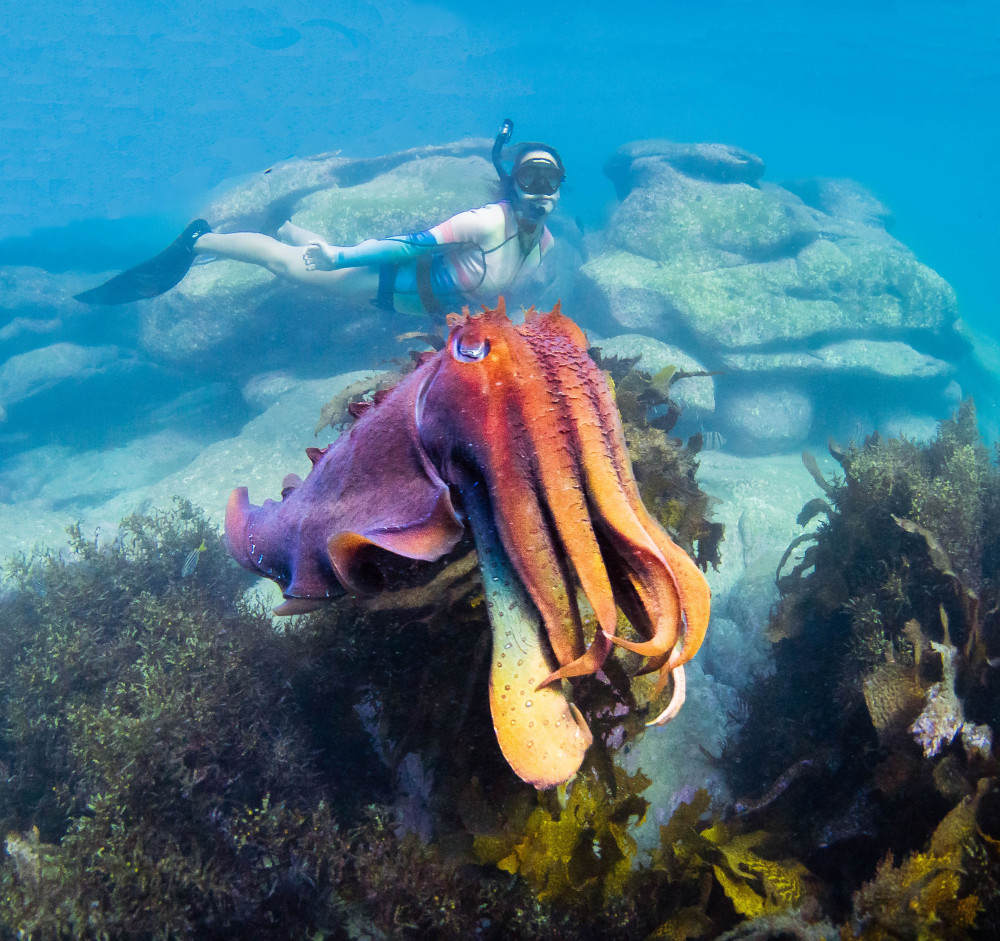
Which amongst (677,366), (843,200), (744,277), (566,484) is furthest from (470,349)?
(843,200)

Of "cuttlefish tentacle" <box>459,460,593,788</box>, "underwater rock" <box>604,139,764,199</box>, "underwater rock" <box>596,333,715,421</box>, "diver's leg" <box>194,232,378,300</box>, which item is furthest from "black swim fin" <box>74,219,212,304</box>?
"underwater rock" <box>604,139,764,199</box>

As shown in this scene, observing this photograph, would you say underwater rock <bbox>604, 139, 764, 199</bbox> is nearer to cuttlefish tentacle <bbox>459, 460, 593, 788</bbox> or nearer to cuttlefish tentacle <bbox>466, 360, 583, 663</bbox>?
cuttlefish tentacle <bbox>466, 360, 583, 663</bbox>

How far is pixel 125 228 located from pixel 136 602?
133 feet

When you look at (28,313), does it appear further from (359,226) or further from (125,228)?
(125,228)

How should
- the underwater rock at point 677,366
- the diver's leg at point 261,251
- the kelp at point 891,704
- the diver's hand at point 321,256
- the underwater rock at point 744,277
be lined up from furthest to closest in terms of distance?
the underwater rock at point 744,277
the underwater rock at point 677,366
the diver's leg at point 261,251
the diver's hand at point 321,256
the kelp at point 891,704

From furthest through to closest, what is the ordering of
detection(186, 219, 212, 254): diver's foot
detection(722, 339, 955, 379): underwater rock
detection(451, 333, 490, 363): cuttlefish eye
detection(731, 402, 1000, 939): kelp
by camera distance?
detection(722, 339, 955, 379): underwater rock < detection(186, 219, 212, 254): diver's foot < detection(731, 402, 1000, 939): kelp < detection(451, 333, 490, 363): cuttlefish eye

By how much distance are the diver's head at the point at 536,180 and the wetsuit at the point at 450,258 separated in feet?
0.91

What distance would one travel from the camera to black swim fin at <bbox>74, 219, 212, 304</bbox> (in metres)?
11.4

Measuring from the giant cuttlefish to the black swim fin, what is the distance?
499 inches

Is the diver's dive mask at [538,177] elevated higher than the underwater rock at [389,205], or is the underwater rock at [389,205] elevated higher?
the diver's dive mask at [538,177]

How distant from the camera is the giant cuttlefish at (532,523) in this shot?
1.37 metres

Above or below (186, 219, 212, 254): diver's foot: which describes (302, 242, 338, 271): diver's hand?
above

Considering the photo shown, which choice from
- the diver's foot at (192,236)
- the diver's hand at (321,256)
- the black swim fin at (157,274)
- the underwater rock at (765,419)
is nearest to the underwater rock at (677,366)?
the underwater rock at (765,419)

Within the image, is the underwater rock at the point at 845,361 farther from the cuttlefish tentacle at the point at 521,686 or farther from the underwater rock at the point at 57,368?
the underwater rock at the point at 57,368
